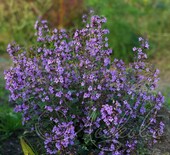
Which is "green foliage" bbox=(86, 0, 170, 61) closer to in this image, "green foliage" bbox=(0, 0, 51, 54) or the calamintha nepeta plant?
"green foliage" bbox=(0, 0, 51, 54)

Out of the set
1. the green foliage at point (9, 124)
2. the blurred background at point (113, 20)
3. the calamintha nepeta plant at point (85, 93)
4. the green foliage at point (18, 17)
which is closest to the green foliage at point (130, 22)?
the blurred background at point (113, 20)

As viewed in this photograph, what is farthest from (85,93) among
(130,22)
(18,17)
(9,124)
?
(18,17)

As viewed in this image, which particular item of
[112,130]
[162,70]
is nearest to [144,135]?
[112,130]

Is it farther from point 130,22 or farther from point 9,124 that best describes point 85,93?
point 130,22

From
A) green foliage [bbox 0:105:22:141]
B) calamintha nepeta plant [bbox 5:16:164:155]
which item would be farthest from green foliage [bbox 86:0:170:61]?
calamintha nepeta plant [bbox 5:16:164:155]

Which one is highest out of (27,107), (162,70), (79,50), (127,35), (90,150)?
(127,35)

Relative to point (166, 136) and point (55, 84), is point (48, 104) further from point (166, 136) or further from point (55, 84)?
point (166, 136)

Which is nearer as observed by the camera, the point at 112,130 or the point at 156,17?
the point at 112,130
